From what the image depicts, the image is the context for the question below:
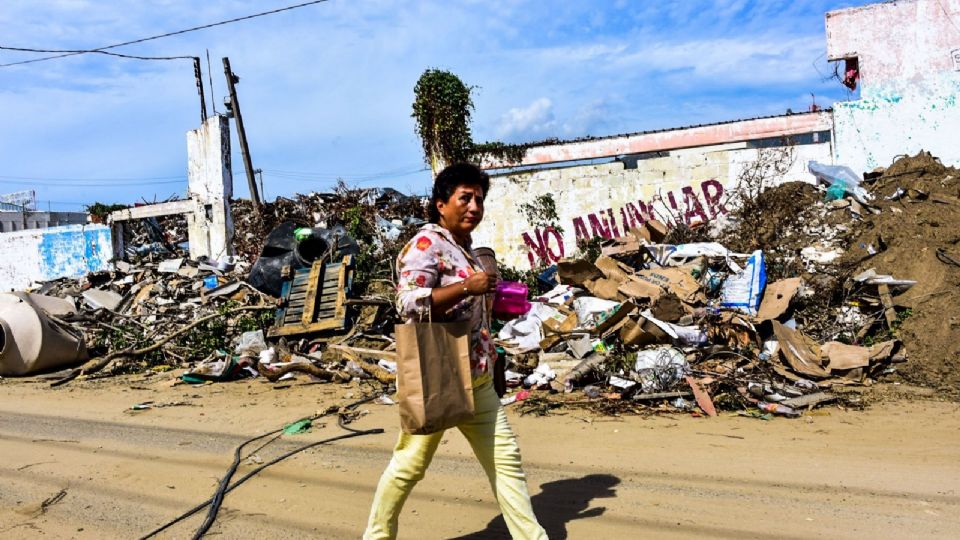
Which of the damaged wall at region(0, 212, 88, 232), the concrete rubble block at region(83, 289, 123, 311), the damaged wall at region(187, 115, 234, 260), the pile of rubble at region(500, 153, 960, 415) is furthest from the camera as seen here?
the damaged wall at region(0, 212, 88, 232)

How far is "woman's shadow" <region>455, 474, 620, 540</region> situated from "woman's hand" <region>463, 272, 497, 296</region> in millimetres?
1505

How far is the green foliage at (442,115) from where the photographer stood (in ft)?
46.8

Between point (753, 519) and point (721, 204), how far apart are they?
28.6 feet

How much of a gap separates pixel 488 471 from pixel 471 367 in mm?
476

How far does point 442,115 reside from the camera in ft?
46.8

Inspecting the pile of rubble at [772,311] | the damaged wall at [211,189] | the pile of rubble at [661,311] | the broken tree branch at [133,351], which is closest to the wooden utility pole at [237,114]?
the damaged wall at [211,189]

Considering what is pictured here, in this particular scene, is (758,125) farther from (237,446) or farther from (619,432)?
(237,446)

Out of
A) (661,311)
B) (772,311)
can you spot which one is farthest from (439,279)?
(772,311)

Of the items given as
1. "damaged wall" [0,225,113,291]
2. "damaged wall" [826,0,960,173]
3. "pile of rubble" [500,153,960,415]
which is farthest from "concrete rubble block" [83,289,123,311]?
"damaged wall" [826,0,960,173]

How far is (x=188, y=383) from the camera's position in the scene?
30.0ft

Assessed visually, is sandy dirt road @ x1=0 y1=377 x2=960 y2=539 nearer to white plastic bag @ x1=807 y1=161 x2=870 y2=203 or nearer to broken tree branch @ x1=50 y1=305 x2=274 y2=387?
broken tree branch @ x1=50 y1=305 x2=274 y2=387

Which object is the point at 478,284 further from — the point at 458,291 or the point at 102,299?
the point at 102,299

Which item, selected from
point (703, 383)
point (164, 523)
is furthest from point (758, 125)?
point (164, 523)

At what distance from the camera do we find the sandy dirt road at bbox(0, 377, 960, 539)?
A: 3.85 metres
